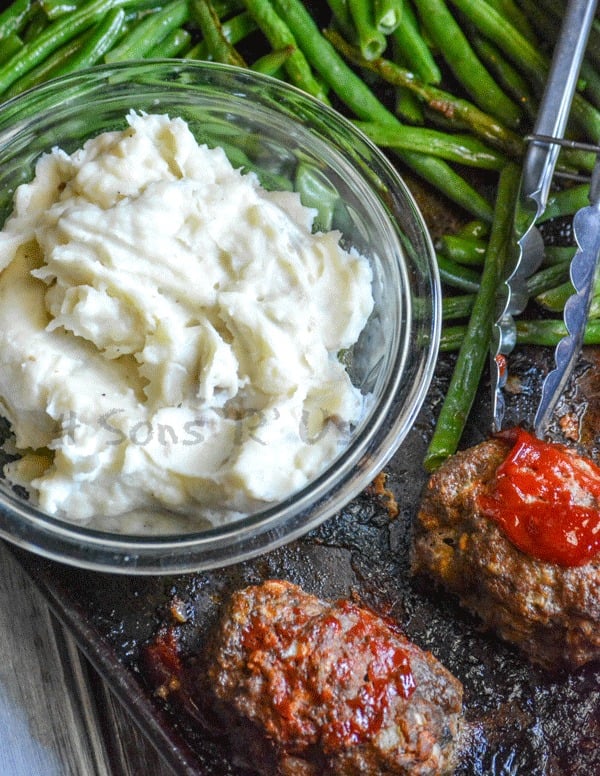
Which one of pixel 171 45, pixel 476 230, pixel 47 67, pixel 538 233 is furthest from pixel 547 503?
pixel 47 67

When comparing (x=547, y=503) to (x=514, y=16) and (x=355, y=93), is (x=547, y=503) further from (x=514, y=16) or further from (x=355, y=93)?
(x=514, y=16)

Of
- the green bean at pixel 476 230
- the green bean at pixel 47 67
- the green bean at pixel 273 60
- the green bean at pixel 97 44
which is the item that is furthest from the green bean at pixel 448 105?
the green bean at pixel 47 67

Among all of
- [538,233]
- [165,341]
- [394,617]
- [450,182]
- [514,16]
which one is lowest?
[394,617]

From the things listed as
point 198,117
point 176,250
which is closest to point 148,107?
point 198,117

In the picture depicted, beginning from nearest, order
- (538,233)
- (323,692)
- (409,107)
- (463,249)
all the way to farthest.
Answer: (323,692) → (538,233) → (463,249) → (409,107)

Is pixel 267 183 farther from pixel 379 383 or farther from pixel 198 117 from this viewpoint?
pixel 379 383

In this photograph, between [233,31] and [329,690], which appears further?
[233,31]

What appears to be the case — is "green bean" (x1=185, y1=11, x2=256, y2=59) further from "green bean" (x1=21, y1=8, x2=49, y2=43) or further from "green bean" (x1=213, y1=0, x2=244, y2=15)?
"green bean" (x1=21, y1=8, x2=49, y2=43)
